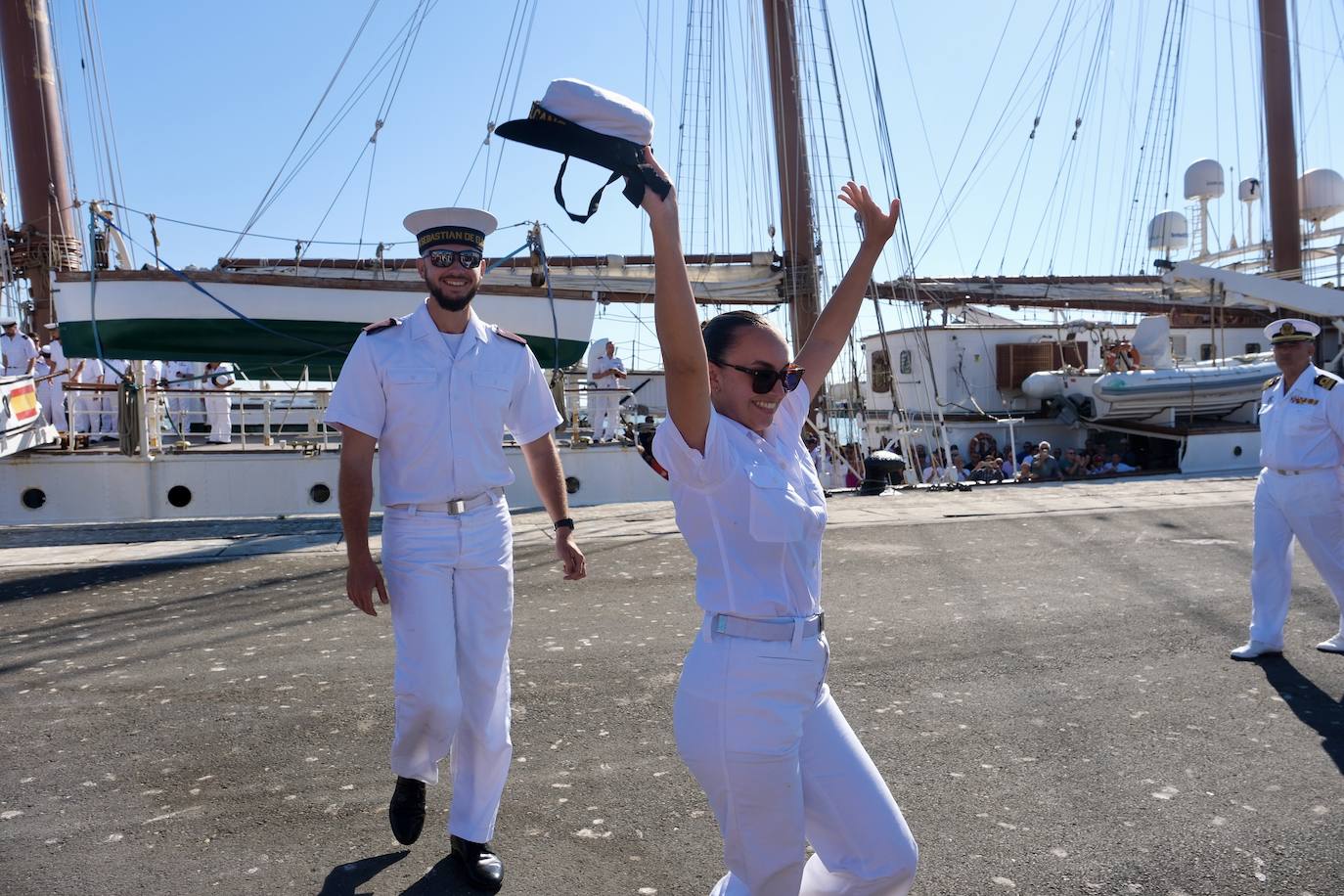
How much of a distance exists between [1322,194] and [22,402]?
3676cm

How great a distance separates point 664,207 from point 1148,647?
15.2 ft

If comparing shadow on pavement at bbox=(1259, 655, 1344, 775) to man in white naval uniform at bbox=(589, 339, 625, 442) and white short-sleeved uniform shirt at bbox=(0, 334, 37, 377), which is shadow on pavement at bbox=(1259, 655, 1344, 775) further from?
white short-sleeved uniform shirt at bbox=(0, 334, 37, 377)

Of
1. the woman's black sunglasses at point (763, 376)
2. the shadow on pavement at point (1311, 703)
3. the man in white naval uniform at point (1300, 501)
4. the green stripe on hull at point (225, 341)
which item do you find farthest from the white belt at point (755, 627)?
the green stripe on hull at point (225, 341)

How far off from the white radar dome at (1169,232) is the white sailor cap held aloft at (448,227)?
122 ft

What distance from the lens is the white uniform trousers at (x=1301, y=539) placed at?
539 centimetres

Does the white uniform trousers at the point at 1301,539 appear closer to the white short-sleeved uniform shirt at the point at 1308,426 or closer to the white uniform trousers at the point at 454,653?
the white short-sleeved uniform shirt at the point at 1308,426

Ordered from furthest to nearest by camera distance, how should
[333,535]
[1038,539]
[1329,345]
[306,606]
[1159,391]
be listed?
[1329,345], [1159,391], [333,535], [1038,539], [306,606]

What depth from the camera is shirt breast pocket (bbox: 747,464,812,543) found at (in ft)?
7.16

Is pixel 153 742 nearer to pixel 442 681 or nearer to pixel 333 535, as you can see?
pixel 442 681

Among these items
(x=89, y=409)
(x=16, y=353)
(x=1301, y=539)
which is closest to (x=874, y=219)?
(x=1301, y=539)

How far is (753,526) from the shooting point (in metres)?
2.18

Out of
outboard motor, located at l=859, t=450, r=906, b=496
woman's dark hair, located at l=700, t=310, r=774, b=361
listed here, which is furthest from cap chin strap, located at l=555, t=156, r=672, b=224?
outboard motor, located at l=859, t=450, r=906, b=496

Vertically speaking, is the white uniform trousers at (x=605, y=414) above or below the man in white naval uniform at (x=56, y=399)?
below

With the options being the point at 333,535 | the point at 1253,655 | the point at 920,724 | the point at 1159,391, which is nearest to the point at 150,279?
the point at 333,535
